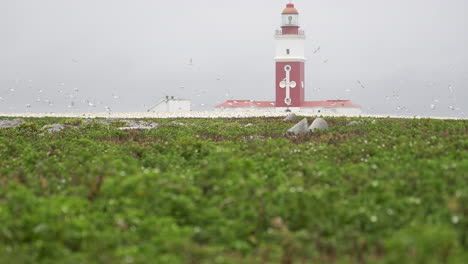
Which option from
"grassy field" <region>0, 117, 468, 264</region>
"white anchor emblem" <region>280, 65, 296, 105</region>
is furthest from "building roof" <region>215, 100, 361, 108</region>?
"grassy field" <region>0, 117, 468, 264</region>

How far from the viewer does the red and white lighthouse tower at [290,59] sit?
260 feet

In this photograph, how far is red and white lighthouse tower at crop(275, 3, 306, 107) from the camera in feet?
260

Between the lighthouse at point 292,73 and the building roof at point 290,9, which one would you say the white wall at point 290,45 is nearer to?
the lighthouse at point 292,73

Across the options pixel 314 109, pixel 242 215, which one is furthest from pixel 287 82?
pixel 242 215

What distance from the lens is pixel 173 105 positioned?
285 ft

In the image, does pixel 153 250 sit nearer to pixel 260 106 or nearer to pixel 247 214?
pixel 247 214

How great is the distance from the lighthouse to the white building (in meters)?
12.1

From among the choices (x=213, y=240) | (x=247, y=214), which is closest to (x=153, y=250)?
(x=213, y=240)

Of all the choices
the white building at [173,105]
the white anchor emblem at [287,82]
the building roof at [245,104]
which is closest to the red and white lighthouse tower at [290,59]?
the white anchor emblem at [287,82]

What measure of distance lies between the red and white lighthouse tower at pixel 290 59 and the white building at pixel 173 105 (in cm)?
1444

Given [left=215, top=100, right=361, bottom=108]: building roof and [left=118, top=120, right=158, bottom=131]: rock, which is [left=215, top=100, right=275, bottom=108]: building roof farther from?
[left=118, top=120, right=158, bottom=131]: rock

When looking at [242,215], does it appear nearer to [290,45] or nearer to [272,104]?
[290,45]

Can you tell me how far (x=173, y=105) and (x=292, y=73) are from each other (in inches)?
710

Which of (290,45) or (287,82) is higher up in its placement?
(290,45)
